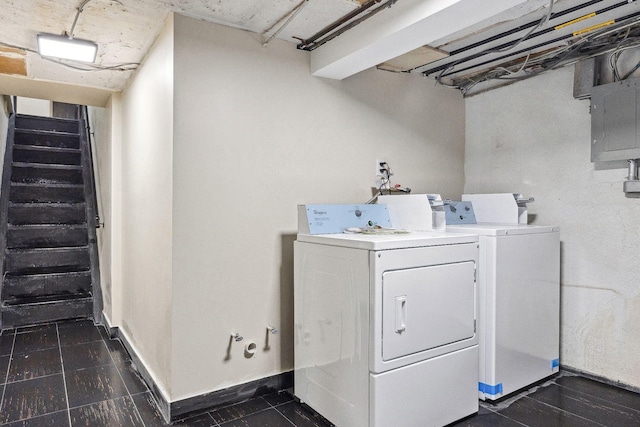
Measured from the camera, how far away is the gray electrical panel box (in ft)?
8.01

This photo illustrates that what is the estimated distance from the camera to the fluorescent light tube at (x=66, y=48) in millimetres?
2311

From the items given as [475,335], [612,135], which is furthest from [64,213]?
[612,135]

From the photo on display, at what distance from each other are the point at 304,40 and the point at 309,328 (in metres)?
1.72

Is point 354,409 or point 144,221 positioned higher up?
point 144,221

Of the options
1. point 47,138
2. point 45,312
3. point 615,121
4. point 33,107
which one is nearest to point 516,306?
point 615,121

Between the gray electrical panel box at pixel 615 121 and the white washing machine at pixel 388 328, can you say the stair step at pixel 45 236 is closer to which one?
the white washing machine at pixel 388 328

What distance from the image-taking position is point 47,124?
609 centimetres

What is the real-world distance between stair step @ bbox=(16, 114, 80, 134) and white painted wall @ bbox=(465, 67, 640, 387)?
19.5ft

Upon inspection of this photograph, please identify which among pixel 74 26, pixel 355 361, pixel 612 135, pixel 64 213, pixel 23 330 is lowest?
pixel 23 330

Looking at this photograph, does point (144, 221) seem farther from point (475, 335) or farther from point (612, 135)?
point (612, 135)

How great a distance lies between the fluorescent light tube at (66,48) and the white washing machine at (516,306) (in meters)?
2.47

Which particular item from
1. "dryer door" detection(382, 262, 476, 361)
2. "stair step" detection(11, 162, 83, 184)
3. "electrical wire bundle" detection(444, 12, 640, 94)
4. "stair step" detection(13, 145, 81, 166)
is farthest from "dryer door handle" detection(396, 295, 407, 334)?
"stair step" detection(13, 145, 81, 166)

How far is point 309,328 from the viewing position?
7.57ft

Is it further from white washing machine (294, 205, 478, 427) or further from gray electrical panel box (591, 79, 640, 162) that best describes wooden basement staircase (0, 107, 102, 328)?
gray electrical panel box (591, 79, 640, 162)
